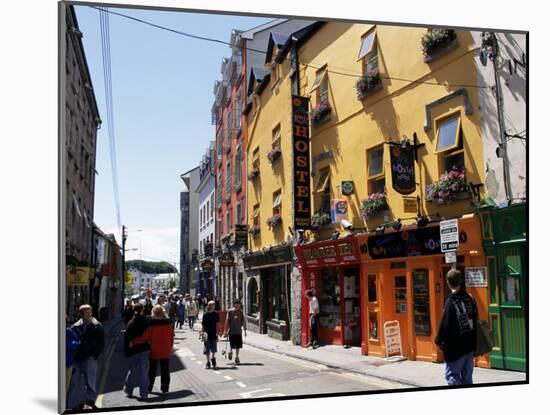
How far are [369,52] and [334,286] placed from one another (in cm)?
536

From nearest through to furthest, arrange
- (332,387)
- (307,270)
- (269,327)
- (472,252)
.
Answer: (332,387), (472,252), (269,327), (307,270)

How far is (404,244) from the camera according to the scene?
406 inches

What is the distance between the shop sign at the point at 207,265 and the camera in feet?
33.7

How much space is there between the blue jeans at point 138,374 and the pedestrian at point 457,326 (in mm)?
3864

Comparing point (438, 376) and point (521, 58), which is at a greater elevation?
point (521, 58)

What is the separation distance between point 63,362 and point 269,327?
5324 millimetres

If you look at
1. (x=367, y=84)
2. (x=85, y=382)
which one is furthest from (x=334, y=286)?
(x=85, y=382)

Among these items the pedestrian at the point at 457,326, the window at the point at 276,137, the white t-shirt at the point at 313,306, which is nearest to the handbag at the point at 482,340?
the pedestrian at the point at 457,326

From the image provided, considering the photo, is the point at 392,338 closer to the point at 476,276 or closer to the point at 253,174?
the point at 476,276

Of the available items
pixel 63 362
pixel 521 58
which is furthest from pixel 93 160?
pixel 521 58

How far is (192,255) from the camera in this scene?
991 centimetres

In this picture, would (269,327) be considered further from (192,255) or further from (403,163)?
(403,163)

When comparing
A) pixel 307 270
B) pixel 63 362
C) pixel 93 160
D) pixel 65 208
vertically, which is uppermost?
pixel 93 160

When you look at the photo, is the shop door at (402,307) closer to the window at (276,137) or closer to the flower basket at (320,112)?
the window at (276,137)
